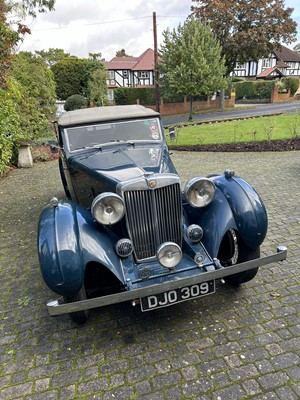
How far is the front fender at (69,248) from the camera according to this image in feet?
8.60

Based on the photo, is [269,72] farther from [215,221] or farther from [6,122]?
[215,221]

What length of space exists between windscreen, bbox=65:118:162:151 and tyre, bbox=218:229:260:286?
1860mm

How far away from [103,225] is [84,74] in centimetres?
3282

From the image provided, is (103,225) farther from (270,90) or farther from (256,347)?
(270,90)

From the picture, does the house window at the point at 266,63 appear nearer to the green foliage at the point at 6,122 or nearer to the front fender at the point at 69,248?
the green foliage at the point at 6,122

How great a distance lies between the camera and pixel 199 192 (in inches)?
127

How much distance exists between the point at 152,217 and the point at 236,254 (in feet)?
Result: 3.78

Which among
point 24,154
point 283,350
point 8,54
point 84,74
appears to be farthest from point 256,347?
point 84,74

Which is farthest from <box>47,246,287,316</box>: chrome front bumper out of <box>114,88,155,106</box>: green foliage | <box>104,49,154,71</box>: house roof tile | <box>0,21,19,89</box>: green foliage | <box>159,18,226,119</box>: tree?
<box>104,49,154,71</box>: house roof tile

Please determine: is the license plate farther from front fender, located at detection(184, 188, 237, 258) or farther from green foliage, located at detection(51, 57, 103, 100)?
green foliage, located at detection(51, 57, 103, 100)

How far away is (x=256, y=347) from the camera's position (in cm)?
273

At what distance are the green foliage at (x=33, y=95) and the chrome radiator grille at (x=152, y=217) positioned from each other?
9597 millimetres

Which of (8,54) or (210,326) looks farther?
(8,54)

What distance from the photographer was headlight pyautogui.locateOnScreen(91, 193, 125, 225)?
283cm
